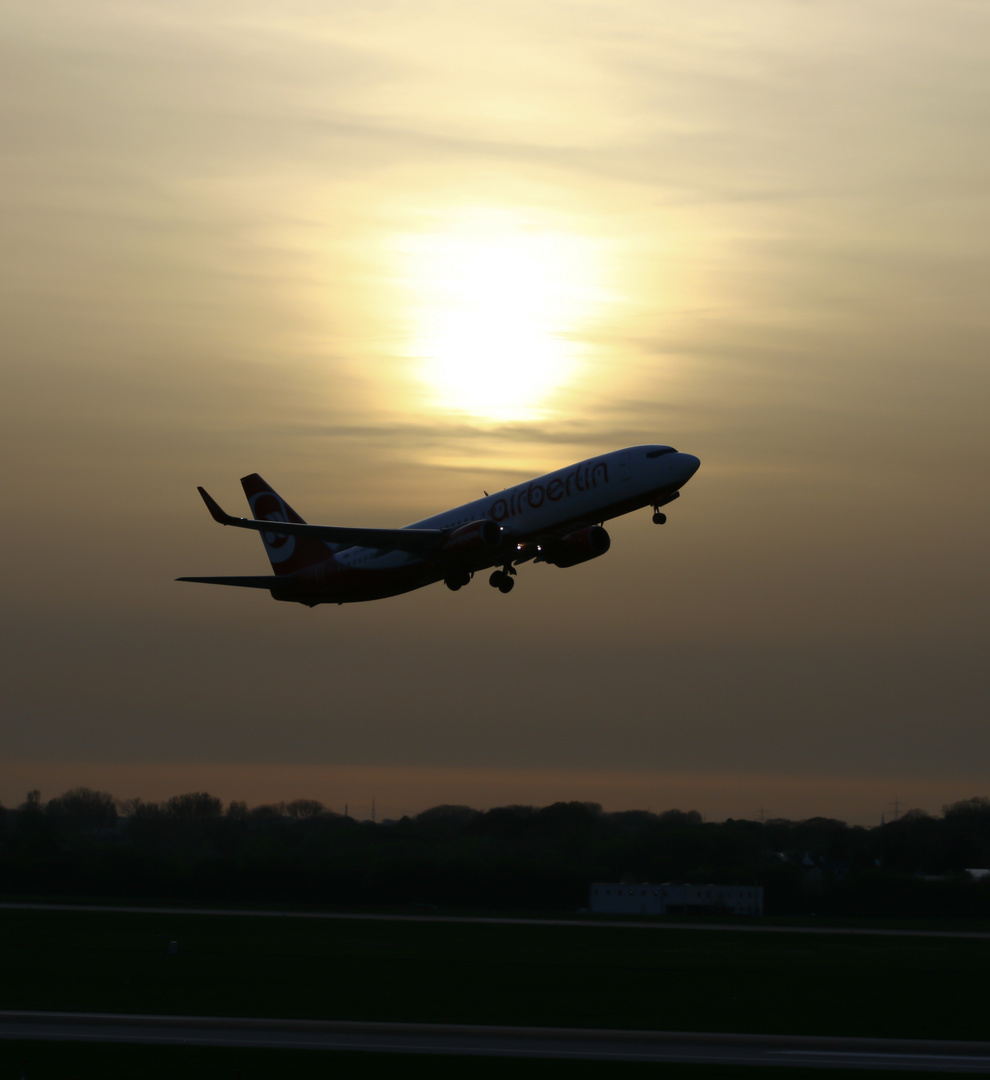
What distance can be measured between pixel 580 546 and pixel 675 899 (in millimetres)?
61859

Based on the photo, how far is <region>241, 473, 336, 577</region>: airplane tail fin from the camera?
80.6 metres

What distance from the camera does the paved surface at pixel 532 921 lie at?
3669 inches

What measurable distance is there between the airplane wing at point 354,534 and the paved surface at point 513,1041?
22.1 m

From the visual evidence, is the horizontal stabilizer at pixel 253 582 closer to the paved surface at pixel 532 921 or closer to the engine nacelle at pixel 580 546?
the engine nacelle at pixel 580 546

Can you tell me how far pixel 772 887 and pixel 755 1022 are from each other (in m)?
69.8

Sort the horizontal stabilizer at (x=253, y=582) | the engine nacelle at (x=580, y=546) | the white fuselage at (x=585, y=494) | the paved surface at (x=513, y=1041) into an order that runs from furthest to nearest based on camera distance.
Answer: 1. the horizontal stabilizer at (x=253, y=582)
2. the engine nacelle at (x=580, y=546)
3. the white fuselage at (x=585, y=494)
4. the paved surface at (x=513, y=1041)

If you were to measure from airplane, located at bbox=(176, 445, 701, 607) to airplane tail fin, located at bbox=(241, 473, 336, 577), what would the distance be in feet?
9.25

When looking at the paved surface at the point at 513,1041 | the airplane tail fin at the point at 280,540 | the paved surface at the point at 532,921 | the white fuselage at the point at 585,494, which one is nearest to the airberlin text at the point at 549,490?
the white fuselage at the point at 585,494

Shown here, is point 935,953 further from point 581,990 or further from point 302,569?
point 302,569

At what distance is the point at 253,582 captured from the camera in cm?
7838

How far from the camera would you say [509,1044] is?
4738 cm

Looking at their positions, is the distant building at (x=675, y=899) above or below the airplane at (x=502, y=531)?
below

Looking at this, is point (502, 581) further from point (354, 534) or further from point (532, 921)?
point (532, 921)

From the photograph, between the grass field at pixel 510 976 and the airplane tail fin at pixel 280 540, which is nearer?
the grass field at pixel 510 976
